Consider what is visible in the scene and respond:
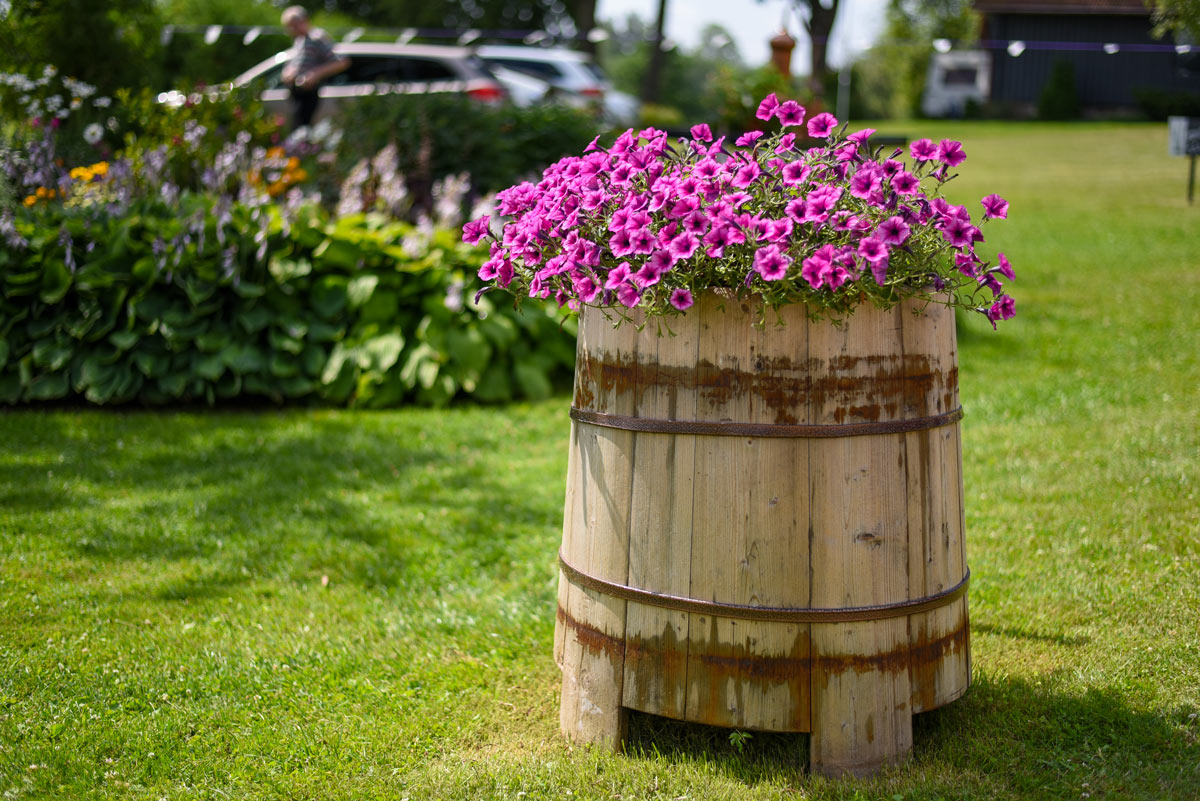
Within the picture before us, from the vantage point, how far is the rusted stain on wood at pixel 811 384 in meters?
2.24

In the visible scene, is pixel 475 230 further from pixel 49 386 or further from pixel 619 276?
pixel 49 386

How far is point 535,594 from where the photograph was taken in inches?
143

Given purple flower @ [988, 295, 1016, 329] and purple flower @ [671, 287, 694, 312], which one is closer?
purple flower @ [671, 287, 694, 312]

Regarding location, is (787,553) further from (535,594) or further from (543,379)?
(543,379)

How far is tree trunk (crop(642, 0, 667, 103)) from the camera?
26.3m

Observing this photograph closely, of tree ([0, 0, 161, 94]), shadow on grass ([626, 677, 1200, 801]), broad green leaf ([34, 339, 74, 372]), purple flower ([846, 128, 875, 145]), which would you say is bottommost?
shadow on grass ([626, 677, 1200, 801])

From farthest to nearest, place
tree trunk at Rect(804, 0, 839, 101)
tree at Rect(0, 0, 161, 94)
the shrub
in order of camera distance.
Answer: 1. tree trunk at Rect(804, 0, 839, 101)
2. the shrub
3. tree at Rect(0, 0, 161, 94)

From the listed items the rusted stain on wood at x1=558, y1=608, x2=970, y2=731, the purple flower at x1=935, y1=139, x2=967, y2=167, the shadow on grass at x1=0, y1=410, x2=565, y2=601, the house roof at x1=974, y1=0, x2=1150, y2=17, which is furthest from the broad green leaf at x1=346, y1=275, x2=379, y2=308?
the house roof at x1=974, y1=0, x2=1150, y2=17

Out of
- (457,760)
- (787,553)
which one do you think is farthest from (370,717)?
(787,553)

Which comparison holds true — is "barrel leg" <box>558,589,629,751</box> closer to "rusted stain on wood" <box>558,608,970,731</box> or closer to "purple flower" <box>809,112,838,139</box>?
"rusted stain on wood" <box>558,608,970,731</box>

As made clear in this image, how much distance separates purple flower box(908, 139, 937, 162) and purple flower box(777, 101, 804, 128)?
271 mm

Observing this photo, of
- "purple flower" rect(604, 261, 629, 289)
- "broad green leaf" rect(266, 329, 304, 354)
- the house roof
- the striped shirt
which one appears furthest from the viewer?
the house roof

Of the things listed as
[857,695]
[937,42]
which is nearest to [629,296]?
[857,695]

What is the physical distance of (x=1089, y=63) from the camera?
14547 mm
